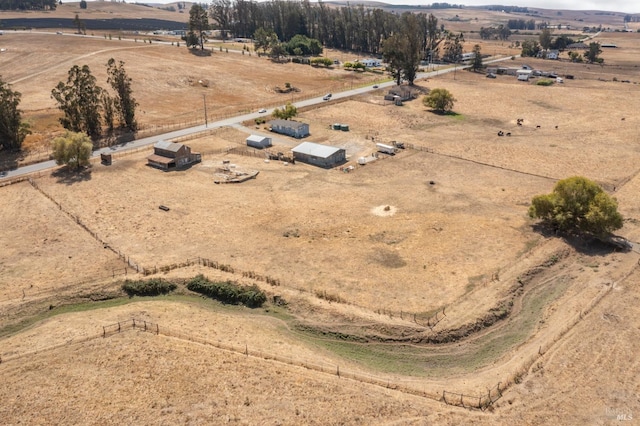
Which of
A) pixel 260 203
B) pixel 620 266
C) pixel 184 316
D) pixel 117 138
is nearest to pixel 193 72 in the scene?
pixel 117 138

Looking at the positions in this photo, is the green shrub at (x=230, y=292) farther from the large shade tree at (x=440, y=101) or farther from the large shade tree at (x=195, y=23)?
the large shade tree at (x=195, y=23)

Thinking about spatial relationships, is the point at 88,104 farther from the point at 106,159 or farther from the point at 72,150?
the point at 72,150

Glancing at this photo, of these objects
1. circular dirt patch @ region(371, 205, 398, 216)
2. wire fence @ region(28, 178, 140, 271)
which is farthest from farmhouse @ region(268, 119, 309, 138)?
wire fence @ region(28, 178, 140, 271)

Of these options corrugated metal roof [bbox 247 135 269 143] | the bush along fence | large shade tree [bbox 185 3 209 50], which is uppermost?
large shade tree [bbox 185 3 209 50]

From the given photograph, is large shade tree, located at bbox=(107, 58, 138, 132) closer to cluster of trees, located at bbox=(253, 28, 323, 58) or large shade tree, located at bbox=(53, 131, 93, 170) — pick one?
large shade tree, located at bbox=(53, 131, 93, 170)

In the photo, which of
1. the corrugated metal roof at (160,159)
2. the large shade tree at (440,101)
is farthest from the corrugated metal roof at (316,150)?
the large shade tree at (440,101)

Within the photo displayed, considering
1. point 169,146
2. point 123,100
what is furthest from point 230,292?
point 123,100
